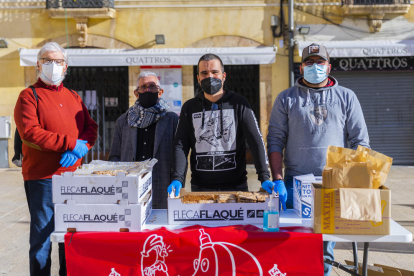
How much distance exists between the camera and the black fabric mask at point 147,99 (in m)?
3.45

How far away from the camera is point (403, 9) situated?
10.2 metres

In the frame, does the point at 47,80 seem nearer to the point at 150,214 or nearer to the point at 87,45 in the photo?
the point at 150,214

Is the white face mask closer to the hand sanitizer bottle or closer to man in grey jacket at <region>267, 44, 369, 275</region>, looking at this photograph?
man in grey jacket at <region>267, 44, 369, 275</region>

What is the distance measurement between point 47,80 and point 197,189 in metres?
1.37

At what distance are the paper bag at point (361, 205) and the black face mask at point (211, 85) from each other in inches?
44.6

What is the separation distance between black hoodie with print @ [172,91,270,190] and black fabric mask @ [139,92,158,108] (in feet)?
2.08

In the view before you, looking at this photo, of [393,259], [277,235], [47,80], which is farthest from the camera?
[393,259]

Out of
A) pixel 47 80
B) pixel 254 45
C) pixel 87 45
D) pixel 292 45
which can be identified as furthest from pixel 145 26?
pixel 47 80

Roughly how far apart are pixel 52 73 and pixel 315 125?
6.42 feet

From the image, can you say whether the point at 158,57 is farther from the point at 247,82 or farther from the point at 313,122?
the point at 313,122

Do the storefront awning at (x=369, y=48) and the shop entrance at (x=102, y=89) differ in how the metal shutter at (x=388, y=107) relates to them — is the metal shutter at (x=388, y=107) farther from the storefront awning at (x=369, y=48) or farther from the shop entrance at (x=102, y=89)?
the shop entrance at (x=102, y=89)

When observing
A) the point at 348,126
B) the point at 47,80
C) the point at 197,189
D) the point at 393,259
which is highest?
the point at 47,80

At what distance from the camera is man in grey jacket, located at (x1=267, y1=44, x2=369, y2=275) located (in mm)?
2877

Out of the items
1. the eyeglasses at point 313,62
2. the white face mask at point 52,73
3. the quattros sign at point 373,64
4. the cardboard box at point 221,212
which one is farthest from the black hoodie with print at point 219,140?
the quattros sign at point 373,64
